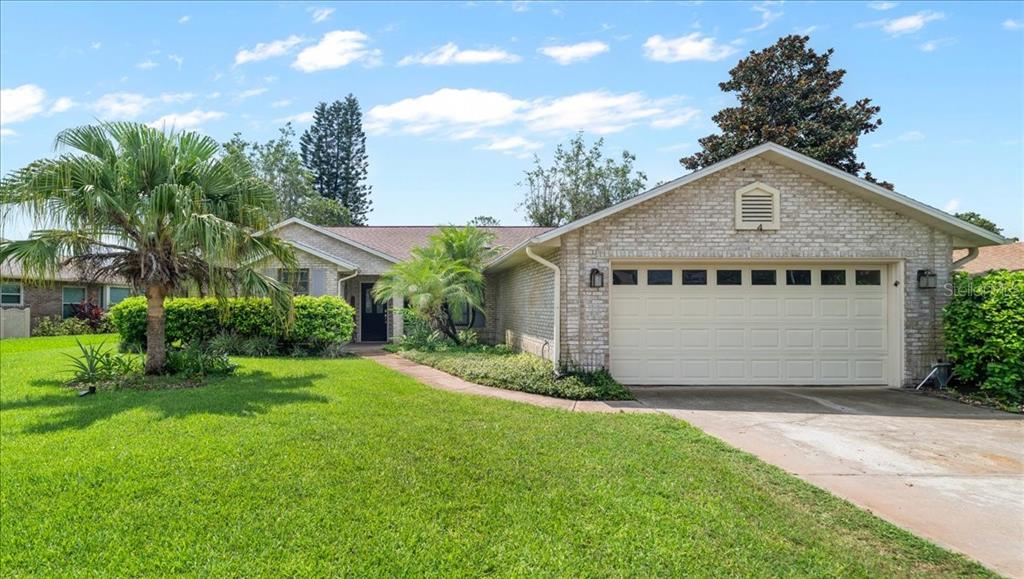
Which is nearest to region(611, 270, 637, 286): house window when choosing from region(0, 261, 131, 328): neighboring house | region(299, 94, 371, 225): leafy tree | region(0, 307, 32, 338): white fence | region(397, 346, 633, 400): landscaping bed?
region(397, 346, 633, 400): landscaping bed

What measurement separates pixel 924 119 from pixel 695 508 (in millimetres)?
10296

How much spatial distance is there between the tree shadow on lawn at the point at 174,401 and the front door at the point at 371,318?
9305 mm

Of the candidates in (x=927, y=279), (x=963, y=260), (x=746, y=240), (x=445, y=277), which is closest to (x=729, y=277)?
(x=746, y=240)

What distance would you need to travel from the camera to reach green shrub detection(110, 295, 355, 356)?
13500 mm

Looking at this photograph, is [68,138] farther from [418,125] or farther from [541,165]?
[541,165]

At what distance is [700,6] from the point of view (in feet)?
32.0

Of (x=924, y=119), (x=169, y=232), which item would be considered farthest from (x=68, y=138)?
(x=924, y=119)

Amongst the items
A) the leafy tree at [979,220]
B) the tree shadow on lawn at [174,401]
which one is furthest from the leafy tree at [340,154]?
the leafy tree at [979,220]

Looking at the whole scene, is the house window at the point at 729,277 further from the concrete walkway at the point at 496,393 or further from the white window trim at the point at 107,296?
the white window trim at the point at 107,296

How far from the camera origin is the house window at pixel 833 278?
1010cm

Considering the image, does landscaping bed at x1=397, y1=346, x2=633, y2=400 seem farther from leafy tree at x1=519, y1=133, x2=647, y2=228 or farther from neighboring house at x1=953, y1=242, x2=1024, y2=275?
leafy tree at x1=519, y1=133, x2=647, y2=228

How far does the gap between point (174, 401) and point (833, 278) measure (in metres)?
11.6

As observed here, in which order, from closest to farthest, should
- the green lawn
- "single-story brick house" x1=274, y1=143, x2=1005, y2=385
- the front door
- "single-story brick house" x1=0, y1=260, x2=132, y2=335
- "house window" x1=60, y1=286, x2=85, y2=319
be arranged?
the green lawn, "single-story brick house" x1=274, y1=143, x2=1005, y2=385, the front door, "single-story brick house" x1=0, y1=260, x2=132, y2=335, "house window" x1=60, y1=286, x2=85, y2=319

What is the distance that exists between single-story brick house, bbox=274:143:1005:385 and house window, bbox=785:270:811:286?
1.0 inches
